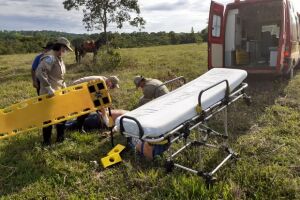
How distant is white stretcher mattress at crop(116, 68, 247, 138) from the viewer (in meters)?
3.73

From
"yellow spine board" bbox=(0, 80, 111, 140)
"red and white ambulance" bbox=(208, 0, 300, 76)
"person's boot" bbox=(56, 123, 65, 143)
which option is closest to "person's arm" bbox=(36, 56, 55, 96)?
"yellow spine board" bbox=(0, 80, 111, 140)

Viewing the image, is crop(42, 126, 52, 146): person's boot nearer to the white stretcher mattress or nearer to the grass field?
the grass field

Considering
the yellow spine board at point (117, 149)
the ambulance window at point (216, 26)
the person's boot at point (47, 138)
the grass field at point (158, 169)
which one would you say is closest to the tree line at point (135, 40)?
the ambulance window at point (216, 26)

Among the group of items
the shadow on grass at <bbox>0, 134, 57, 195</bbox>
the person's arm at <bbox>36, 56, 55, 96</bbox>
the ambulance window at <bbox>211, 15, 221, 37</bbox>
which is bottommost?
the shadow on grass at <bbox>0, 134, 57, 195</bbox>

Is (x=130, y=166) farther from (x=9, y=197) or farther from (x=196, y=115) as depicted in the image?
(x=9, y=197)

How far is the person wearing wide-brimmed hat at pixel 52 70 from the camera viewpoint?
531 centimetres

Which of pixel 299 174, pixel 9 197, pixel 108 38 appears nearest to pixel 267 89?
pixel 299 174

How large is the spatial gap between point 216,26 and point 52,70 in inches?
214

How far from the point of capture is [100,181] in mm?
4555

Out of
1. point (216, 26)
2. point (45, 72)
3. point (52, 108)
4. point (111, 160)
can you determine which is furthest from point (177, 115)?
point (216, 26)

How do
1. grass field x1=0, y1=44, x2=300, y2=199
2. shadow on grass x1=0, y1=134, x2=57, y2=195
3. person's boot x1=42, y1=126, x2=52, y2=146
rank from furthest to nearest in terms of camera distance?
person's boot x1=42, y1=126, x2=52, y2=146
shadow on grass x1=0, y1=134, x2=57, y2=195
grass field x1=0, y1=44, x2=300, y2=199

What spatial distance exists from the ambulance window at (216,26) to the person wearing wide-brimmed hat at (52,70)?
195 inches

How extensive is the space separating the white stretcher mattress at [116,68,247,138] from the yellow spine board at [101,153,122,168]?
0.89m

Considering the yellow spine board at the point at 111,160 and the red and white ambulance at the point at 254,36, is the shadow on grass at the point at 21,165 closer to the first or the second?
the yellow spine board at the point at 111,160
